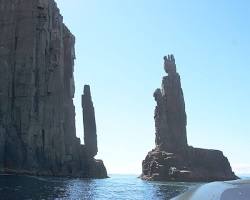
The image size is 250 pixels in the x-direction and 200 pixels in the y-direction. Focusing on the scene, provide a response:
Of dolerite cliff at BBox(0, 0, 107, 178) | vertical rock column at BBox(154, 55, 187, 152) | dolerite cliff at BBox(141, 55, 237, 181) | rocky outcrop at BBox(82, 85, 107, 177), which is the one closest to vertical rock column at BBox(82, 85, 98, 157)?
rocky outcrop at BBox(82, 85, 107, 177)

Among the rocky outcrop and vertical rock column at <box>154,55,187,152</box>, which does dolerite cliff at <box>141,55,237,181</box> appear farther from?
the rocky outcrop

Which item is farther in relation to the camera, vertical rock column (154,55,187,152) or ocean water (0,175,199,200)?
vertical rock column (154,55,187,152)

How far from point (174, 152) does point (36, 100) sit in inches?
2128

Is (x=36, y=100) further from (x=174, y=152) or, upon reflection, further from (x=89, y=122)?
(x=174, y=152)

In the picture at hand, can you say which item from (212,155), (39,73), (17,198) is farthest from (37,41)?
(17,198)

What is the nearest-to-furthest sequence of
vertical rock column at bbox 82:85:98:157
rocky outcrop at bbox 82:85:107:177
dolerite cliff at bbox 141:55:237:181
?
dolerite cliff at bbox 141:55:237:181, rocky outcrop at bbox 82:85:107:177, vertical rock column at bbox 82:85:98:157

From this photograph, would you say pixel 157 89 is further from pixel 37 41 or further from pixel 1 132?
pixel 1 132

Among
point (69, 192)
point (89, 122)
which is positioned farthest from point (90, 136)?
point (69, 192)

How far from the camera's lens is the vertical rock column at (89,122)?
538ft

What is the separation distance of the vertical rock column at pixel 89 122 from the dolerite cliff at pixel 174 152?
20.0 m

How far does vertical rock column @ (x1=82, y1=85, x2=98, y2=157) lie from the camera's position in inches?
6452

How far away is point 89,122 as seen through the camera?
173 meters

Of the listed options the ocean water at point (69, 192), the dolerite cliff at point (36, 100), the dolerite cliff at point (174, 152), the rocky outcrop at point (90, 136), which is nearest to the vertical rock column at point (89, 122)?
the rocky outcrop at point (90, 136)

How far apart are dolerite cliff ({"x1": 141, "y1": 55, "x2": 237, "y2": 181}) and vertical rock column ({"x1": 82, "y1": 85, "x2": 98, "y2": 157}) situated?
65.5ft
